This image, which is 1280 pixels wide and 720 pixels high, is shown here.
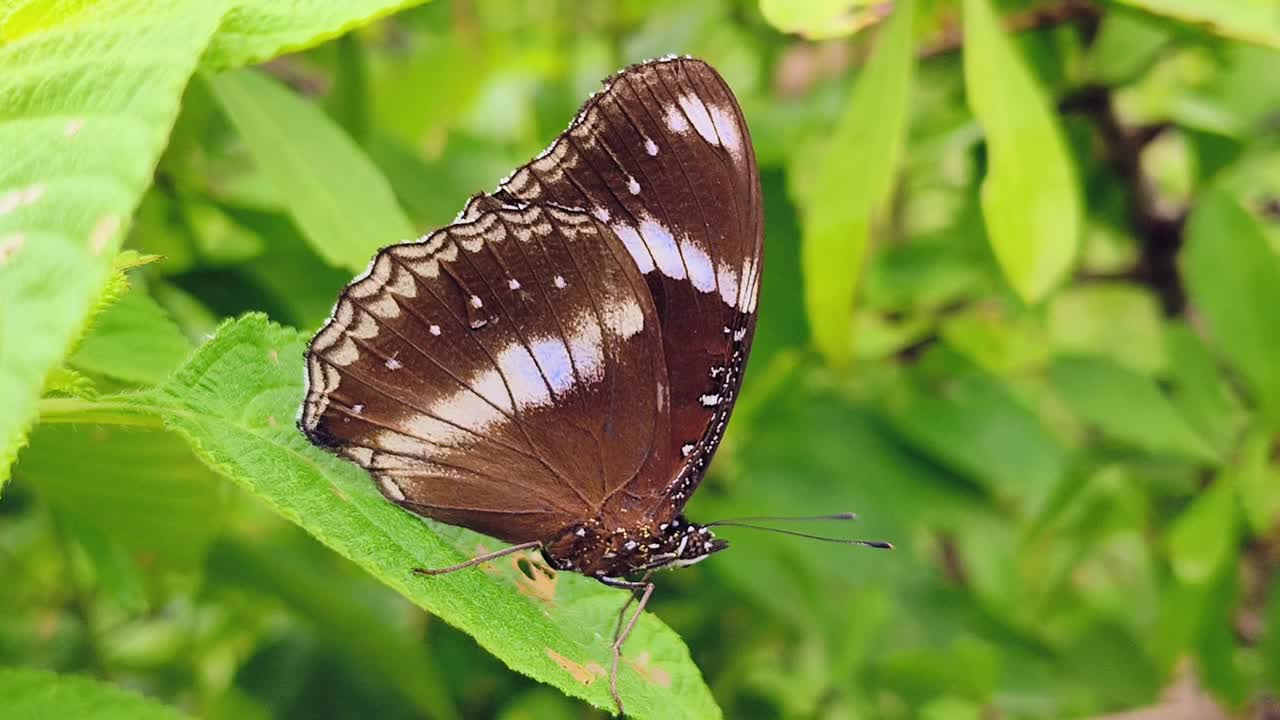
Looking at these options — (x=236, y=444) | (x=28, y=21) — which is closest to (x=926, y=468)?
(x=236, y=444)

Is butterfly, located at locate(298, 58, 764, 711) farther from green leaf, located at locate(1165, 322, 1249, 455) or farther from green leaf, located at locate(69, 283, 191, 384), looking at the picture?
green leaf, located at locate(1165, 322, 1249, 455)

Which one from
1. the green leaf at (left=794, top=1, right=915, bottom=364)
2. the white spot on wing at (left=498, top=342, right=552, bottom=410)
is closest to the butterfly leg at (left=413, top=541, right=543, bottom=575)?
the white spot on wing at (left=498, top=342, right=552, bottom=410)

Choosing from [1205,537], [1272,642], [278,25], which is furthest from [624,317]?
[1272,642]

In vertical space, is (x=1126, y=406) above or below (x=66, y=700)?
below

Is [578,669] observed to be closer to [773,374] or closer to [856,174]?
[856,174]

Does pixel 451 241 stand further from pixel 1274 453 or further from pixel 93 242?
pixel 1274 453

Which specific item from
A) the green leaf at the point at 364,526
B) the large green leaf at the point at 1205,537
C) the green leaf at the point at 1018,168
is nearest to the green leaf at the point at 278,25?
the green leaf at the point at 364,526
